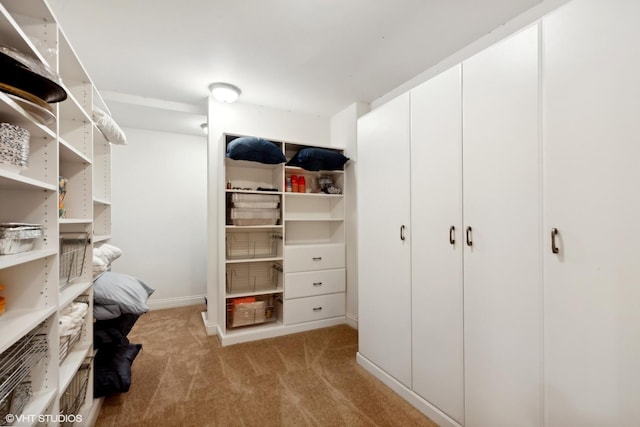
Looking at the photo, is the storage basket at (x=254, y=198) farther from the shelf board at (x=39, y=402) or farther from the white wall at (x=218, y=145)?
the shelf board at (x=39, y=402)

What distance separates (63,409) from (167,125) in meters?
3.09

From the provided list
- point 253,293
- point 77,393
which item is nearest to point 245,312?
point 253,293

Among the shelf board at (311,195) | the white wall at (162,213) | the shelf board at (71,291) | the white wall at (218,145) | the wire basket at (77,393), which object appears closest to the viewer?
the shelf board at (71,291)

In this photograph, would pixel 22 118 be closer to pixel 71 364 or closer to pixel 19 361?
pixel 19 361

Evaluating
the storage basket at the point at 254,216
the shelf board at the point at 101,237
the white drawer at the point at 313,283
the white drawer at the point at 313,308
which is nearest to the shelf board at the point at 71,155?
the shelf board at the point at 101,237

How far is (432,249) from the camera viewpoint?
1726 mm

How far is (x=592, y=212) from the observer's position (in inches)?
41.8

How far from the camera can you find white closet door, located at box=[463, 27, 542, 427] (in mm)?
1244

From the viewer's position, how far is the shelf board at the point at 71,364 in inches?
49.7

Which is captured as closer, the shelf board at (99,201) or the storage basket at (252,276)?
the shelf board at (99,201)

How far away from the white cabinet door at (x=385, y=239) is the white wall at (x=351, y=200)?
0.82 meters

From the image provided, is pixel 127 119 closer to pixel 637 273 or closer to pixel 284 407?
pixel 284 407

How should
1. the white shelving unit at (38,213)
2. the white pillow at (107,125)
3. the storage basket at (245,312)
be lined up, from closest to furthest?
the white shelving unit at (38,213)
the white pillow at (107,125)
the storage basket at (245,312)

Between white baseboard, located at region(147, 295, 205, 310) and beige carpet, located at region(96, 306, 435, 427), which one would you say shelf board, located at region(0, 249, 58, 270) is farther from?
white baseboard, located at region(147, 295, 205, 310)
